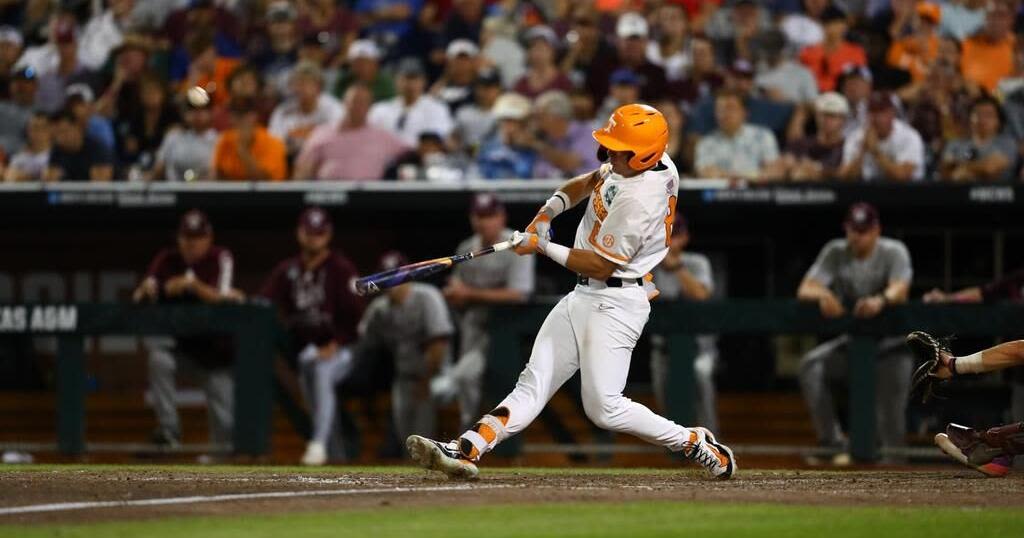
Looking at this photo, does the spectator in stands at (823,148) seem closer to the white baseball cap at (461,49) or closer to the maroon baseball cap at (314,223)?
the white baseball cap at (461,49)

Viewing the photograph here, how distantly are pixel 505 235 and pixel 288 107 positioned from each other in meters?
2.46

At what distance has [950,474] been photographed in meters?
7.75

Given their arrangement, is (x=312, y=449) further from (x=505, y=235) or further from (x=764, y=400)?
(x=764, y=400)

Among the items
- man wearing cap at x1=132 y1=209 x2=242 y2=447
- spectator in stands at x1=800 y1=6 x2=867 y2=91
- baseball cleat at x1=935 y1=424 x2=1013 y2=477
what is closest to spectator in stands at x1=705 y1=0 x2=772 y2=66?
spectator in stands at x1=800 y1=6 x2=867 y2=91

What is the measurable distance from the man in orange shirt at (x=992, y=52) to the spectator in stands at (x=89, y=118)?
20.0 feet

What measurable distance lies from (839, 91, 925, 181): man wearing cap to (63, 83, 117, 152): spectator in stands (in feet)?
17.1

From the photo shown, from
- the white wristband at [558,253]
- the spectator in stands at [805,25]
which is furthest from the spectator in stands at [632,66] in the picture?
the white wristband at [558,253]

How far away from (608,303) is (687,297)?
153 inches

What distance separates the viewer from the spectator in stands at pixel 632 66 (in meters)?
11.9

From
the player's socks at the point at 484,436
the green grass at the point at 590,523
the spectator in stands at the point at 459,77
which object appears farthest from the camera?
the spectator in stands at the point at 459,77

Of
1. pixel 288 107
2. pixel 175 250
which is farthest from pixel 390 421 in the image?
pixel 288 107

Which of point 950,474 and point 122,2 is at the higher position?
point 122,2

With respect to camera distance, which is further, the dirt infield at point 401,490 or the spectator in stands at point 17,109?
the spectator in stands at point 17,109

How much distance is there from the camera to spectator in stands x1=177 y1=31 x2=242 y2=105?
1265 centimetres
